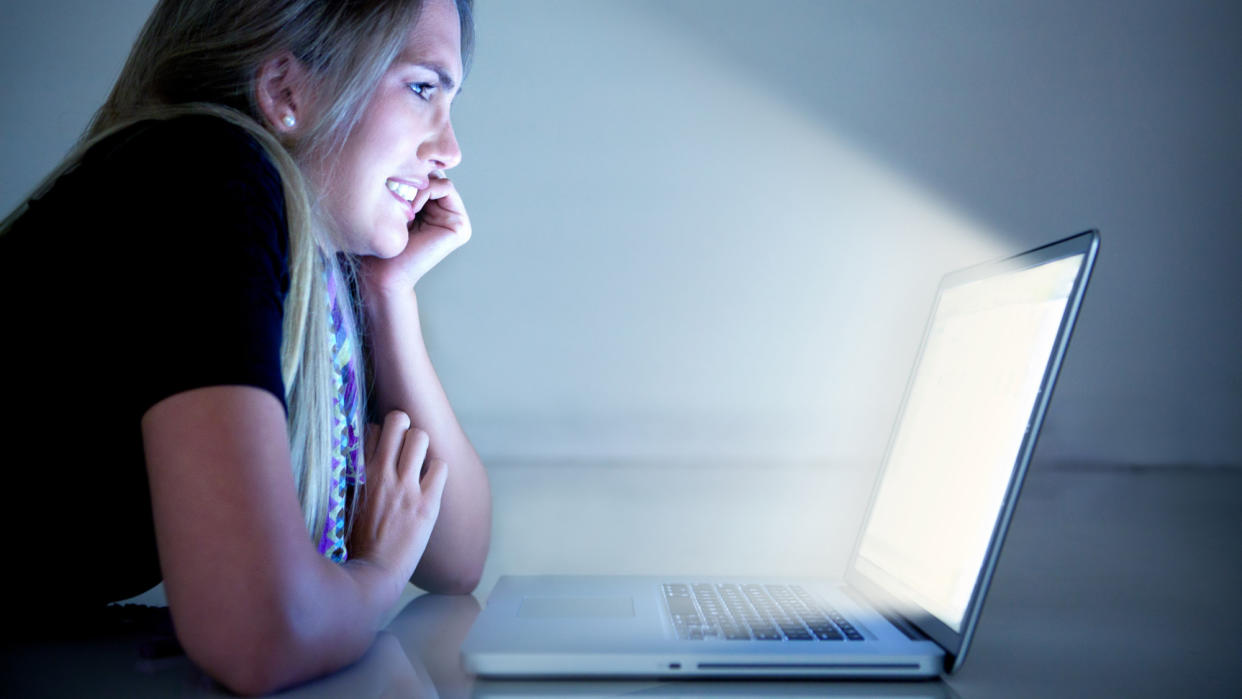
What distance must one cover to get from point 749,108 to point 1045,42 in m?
0.58

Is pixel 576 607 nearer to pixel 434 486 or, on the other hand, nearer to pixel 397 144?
pixel 434 486

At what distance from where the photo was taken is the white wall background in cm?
158

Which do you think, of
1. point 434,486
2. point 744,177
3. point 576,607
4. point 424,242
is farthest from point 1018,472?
point 744,177

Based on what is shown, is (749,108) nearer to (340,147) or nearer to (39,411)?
(340,147)

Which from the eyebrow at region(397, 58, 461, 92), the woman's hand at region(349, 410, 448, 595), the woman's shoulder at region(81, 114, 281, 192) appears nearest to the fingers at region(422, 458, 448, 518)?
the woman's hand at region(349, 410, 448, 595)

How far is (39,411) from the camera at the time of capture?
64cm

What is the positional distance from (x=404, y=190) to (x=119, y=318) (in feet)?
1.57

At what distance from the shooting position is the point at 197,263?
56 cm

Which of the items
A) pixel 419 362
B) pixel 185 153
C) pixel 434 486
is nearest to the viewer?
pixel 185 153

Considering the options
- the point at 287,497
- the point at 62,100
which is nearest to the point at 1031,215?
the point at 287,497

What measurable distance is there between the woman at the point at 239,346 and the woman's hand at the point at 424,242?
0.10 feet

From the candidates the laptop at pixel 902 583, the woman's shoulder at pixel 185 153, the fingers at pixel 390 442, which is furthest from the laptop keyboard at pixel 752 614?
the woman's shoulder at pixel 185 153

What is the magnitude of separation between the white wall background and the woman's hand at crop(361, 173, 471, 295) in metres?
0.44

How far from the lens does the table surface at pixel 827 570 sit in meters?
0.61
